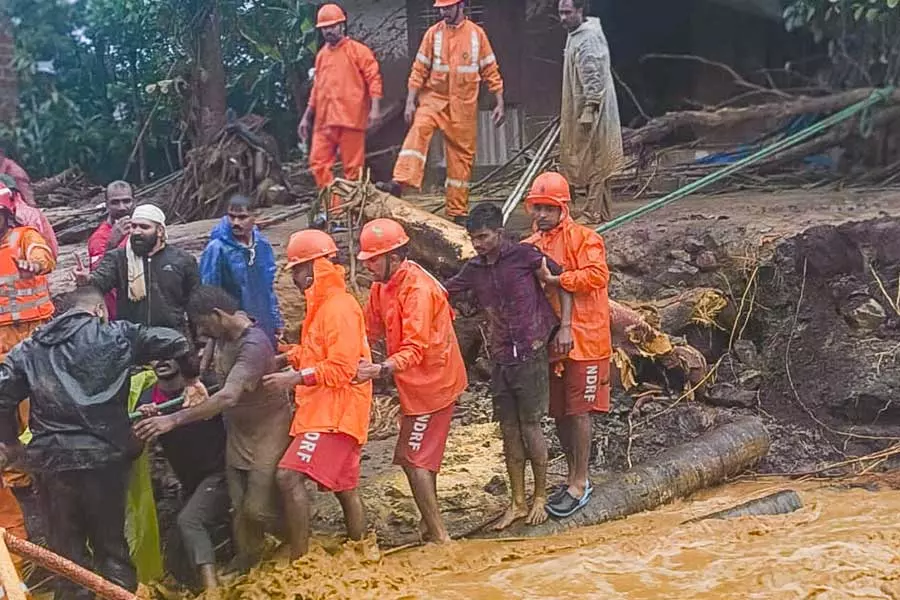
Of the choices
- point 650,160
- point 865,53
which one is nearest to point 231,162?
point 650,160

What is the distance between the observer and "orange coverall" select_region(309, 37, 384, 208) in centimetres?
916

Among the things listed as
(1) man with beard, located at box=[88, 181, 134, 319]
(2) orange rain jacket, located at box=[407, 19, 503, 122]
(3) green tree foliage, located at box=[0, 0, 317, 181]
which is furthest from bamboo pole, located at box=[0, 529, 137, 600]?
(3) green tree foliage, located at box=[0, 0, 317, 181]

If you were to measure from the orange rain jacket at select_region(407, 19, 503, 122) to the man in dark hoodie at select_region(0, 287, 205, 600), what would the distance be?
12.7 ft

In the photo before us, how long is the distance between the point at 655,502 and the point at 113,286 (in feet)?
11.3

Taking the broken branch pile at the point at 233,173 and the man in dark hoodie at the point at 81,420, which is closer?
the man in dark hoodie at the point at 81,420

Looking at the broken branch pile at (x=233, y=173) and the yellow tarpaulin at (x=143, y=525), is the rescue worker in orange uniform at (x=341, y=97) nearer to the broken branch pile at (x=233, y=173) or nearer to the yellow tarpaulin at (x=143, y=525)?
the broken branch pile at (x=233, y=173)

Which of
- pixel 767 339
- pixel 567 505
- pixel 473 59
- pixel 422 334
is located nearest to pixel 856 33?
pixel 767 339

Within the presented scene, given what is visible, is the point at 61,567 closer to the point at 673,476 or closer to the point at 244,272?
the point at 244,272

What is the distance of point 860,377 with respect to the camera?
26.3ft

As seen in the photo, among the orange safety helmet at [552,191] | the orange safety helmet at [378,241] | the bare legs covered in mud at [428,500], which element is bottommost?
the bare legs covered in mud at [428,500]

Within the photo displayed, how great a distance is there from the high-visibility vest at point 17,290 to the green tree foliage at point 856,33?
297 inches

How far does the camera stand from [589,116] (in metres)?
8.85

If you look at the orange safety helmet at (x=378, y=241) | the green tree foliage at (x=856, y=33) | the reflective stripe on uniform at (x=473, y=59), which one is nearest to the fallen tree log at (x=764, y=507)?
the orange safety helmet at (x=378, y=241)

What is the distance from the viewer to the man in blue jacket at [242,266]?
21.5ft
